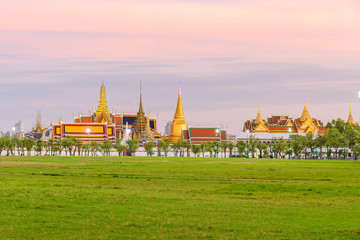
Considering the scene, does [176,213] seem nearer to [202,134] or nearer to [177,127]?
[202,134]

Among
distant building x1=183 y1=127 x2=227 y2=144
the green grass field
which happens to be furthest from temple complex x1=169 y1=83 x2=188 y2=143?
the green grass field

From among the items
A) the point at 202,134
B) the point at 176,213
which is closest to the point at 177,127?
A: the point at 202,134

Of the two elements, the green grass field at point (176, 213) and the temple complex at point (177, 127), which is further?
the temple complex at point (177, 127)

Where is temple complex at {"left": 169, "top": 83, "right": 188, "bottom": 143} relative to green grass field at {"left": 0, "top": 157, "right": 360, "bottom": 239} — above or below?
above

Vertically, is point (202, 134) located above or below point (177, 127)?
below

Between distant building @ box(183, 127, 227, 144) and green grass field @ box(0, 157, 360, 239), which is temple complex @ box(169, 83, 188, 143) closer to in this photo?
distant building @ box(183, 127, 227, 144)

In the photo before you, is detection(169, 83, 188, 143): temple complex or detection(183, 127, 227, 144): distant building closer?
detection(183, 127, 227, 144): distant building

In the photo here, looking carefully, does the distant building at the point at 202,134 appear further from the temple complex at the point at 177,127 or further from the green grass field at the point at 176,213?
the green grass field at the point at 176,213

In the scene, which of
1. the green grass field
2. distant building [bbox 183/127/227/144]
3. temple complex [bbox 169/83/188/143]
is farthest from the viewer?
temple complex [bbox 169/83/188/143]

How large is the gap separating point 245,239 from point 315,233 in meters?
2.60

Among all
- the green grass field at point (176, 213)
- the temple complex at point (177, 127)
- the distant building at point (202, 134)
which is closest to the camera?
the green grass field at point (176, 213)

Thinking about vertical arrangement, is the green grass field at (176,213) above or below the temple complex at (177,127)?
below

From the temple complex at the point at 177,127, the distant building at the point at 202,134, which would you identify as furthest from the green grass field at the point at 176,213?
the temple complex at the point at 177,127

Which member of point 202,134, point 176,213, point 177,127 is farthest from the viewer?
point 177,127
